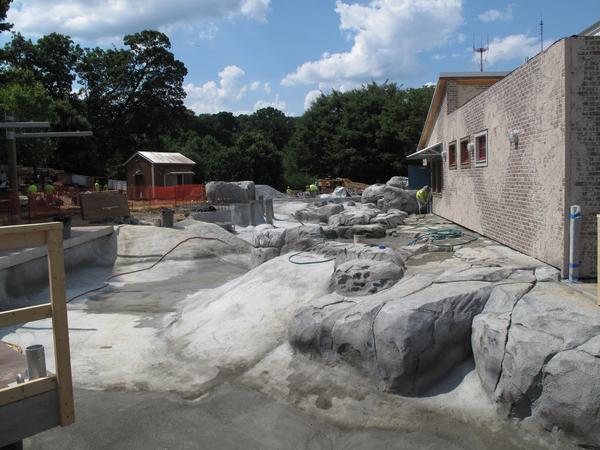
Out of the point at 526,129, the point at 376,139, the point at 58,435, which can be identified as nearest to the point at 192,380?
the point at 58,435

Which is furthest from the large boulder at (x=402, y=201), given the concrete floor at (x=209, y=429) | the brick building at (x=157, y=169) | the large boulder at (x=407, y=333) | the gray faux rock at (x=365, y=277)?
the concrete floor at (x=209, y=429)

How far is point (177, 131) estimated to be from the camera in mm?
54781

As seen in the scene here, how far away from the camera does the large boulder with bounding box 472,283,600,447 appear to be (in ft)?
16.7

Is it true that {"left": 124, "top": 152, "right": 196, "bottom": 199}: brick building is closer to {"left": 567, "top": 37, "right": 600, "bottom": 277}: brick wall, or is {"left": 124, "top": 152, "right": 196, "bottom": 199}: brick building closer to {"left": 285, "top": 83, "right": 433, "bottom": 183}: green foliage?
{"left": 285, "top": 83, "right": 433, "bottom": 183}: green foliage

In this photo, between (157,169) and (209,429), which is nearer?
→ (209,429)

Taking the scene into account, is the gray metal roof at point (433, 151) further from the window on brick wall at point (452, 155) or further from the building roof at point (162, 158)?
the building roof at point (162, 158)

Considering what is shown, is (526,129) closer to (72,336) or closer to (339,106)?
(72,336)

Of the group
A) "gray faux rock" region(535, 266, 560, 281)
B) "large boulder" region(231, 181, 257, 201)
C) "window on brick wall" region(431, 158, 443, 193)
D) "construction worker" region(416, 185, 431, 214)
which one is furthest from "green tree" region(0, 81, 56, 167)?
"gray faux rock" region(535, 266, 560, 281)

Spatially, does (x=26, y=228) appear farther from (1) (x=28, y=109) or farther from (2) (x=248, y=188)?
(2) (x=248, y=188)

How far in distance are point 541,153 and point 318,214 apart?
1645 cm

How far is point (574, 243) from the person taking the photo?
7457 millimetres

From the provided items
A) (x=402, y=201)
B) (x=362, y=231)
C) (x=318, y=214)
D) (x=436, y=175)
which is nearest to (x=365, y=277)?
(x=362, y=231)

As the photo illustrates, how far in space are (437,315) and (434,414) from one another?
3.70 feet

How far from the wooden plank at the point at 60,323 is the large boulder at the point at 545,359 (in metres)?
4.22
